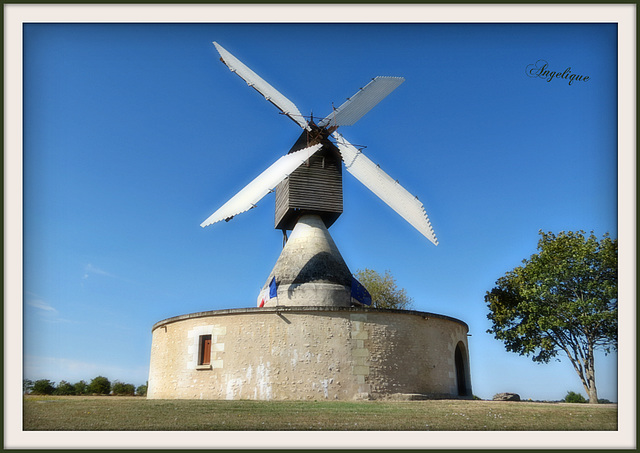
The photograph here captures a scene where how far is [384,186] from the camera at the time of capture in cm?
2323

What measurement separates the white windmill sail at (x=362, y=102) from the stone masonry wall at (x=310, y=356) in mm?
9604

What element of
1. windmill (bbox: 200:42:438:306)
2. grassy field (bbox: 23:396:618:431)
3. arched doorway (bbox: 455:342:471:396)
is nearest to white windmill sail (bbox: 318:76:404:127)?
windmill (bbox: 200:42:438:306)

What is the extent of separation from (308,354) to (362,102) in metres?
12.3

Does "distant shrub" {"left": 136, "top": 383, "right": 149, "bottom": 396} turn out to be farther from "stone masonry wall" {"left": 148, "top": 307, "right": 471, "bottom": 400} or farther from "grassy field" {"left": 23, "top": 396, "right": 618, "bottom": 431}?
"grassy field" {"left": 23, "top": 396, "right": 618, "bottom": 431}

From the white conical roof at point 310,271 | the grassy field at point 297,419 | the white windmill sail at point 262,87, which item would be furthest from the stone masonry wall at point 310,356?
the white windmill sail at point 262,87

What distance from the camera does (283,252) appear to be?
23.3 meters

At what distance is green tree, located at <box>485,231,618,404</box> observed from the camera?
20344 mm

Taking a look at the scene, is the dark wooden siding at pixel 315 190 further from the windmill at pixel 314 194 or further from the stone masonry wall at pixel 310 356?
the stone masonry wall at pixel 310 356

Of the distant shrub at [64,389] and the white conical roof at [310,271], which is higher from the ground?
the white conical roof at [310,271]

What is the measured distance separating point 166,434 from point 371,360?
1055 cm

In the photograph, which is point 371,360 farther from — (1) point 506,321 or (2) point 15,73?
(2) point 15,73

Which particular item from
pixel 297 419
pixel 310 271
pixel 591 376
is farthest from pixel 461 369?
pixel 297 419

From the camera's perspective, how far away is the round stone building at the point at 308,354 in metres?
18.1

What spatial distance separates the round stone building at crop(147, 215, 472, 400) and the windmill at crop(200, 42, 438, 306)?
95 cm
